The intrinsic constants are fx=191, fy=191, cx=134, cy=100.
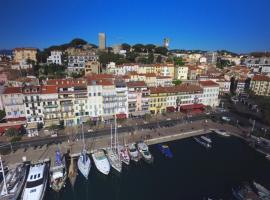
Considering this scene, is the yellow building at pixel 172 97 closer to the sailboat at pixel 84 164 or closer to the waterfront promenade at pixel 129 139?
the waterfront promenade at pixel 129 139

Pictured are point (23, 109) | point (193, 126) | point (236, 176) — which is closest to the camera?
point (236, 176)

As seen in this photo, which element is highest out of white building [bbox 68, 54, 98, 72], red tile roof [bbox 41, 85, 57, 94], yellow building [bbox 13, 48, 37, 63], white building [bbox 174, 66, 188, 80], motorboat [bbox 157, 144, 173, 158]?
yellow building [bbox 13, 48, 37, 63]

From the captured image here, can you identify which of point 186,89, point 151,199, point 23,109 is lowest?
point 151,199

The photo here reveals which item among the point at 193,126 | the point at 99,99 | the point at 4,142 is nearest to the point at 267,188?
the point at 193,126

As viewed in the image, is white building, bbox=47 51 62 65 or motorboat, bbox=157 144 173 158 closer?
motorboat, bbox=157 144 173 158

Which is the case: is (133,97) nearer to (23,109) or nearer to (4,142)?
(23,109)

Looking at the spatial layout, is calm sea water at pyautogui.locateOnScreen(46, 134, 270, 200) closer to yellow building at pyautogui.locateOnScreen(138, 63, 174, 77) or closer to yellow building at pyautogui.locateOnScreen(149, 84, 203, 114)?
yellow building at pyautogui.locateOnScreen(149, 84, 203, 114)

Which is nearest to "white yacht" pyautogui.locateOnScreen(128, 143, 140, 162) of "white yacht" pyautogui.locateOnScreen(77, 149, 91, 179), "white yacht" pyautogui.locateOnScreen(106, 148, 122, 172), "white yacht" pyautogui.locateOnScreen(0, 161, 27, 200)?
"white yacht" pyautogui.locateOnScreen(106, 148, 122, 172)
